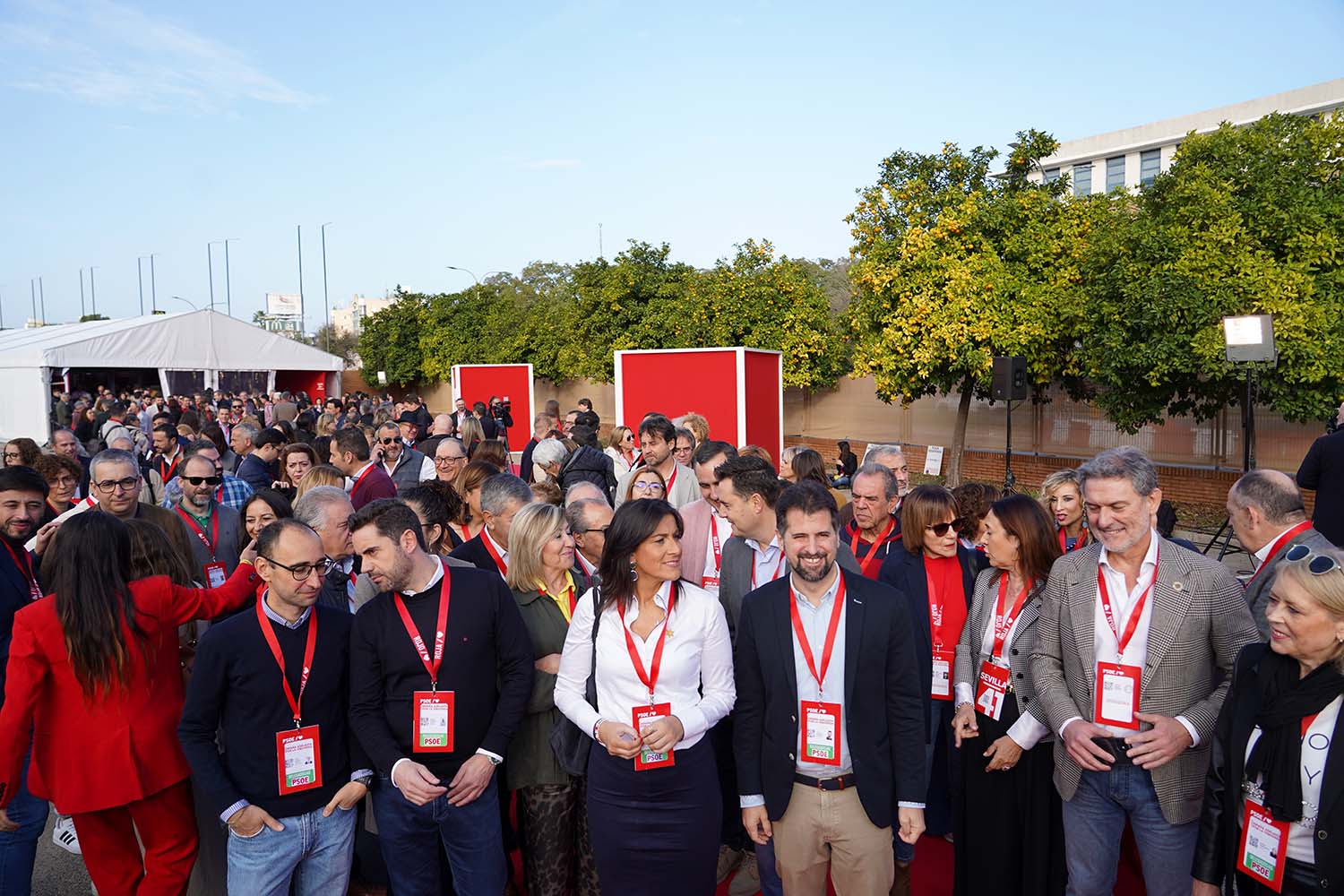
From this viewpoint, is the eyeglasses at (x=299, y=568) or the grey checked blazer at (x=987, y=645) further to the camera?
the grey checked blazer at (x=987, y=645)

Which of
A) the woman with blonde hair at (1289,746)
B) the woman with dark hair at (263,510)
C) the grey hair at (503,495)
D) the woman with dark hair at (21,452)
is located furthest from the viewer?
the woman with dark hair at (21,452)

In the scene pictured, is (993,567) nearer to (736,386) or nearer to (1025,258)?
(736,386)

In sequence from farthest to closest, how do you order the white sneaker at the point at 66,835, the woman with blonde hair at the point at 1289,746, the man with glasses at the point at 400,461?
the man with glasses at the point at 400,461 < the white sneaker at the point at 66,835 < the woman with blonde hair at the point at 1289,746

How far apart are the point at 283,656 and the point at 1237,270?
12.7 m

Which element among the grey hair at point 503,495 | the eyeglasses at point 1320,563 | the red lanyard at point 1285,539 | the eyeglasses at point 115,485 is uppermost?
the eyeglasses at point 115,485

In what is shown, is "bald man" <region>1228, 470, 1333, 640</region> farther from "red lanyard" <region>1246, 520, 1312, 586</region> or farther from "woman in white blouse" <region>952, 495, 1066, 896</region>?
"woman in white blouse" <region>952, 495, 1066, 896</region>

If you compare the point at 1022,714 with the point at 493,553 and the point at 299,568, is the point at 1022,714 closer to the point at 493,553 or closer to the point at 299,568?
the point at 493,553

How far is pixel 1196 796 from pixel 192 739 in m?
3.21

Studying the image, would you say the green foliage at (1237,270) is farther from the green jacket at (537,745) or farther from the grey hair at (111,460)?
the grey hair at (111,460)

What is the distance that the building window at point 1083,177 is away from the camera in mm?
47472

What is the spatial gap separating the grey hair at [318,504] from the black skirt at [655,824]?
1737mm

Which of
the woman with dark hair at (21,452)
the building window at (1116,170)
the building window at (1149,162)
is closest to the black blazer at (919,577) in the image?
the woman with dark hair at (21,452)

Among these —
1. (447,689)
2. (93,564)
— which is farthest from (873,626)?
(93,564)

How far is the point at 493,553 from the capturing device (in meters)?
3.71
